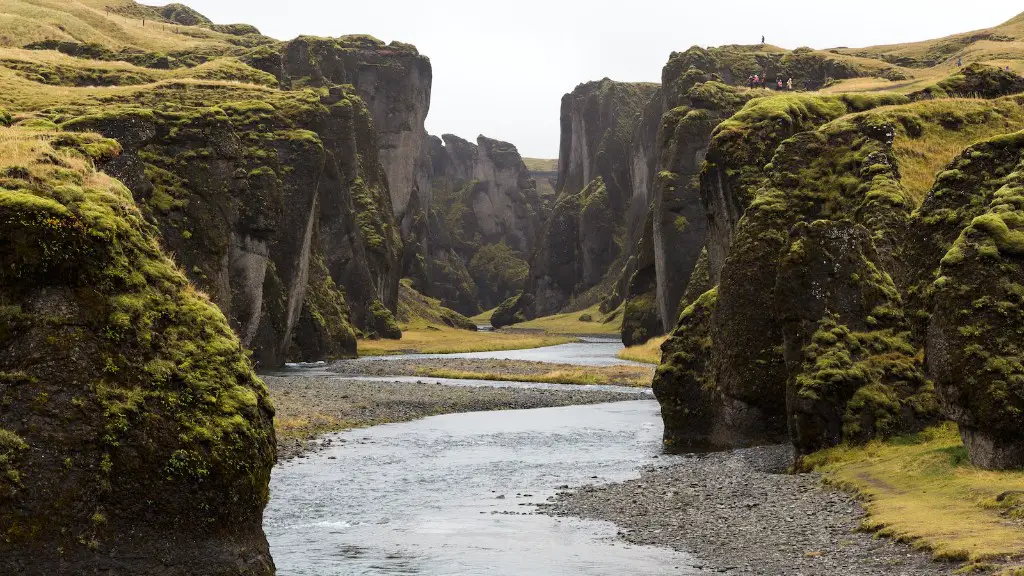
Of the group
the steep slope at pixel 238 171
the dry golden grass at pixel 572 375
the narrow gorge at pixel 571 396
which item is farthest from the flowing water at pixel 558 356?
the narrow gorge at pixel 571 396

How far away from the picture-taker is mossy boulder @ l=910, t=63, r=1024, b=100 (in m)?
67.7

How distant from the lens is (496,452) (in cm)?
4719

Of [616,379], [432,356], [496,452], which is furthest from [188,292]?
[432,356]

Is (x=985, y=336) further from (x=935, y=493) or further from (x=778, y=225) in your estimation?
(x=778, y=225)

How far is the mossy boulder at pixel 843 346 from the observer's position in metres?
35.4

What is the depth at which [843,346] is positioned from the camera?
36938 mm

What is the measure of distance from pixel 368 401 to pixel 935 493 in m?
44.9

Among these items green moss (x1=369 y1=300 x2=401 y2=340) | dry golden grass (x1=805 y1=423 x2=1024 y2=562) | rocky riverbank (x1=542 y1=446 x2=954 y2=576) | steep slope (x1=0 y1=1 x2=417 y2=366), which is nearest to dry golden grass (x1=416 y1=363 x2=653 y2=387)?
steep slope (x1=0 y1=1 x2=417 y2=366)

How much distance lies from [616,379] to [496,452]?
41.0m

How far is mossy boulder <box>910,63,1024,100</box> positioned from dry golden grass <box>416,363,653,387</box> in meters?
31.6

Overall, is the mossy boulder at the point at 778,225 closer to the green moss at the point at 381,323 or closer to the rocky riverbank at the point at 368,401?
the rocky riverbank at the point at 368,401

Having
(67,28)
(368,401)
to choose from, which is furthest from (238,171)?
(67,28)

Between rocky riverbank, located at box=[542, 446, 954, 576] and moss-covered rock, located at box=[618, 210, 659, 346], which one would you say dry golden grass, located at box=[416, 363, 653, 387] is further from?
rocky riverbank, located at box=[542, 446, 954, 576]

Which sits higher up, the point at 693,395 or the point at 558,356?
the point at 693,395
